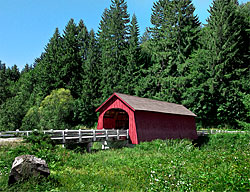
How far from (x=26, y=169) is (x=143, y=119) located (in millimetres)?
13906

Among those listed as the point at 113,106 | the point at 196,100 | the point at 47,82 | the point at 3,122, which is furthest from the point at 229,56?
the point at 3,122

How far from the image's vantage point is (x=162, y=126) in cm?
2238

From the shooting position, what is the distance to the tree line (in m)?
34.5

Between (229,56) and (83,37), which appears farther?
(83,37)

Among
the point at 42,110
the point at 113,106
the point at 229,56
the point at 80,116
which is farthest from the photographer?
the point at 80,116

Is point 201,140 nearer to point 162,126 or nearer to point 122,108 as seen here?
point 162,126

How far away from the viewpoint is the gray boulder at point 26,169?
7.23 meters

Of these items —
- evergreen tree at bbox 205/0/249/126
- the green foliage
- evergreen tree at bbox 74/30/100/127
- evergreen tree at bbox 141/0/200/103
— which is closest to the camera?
evergreen tree at bbox 205/0/249/126

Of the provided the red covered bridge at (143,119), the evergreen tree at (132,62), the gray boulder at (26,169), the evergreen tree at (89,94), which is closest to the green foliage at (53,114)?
the evergreen tree at (89,94)

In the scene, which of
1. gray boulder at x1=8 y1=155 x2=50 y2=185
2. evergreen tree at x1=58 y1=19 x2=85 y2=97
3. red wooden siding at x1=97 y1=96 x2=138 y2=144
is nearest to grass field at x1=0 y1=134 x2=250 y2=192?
gray boulder at x1=8 y1=155 x2=50 y2=185

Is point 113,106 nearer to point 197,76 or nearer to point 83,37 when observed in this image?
point 197,76

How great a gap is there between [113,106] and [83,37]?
3404 cm

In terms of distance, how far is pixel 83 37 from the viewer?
168 feet

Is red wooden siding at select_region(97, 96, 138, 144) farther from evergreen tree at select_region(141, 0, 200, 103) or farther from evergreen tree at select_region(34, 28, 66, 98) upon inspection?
evergreen tree at select_region(34, 28, 66, 98)
